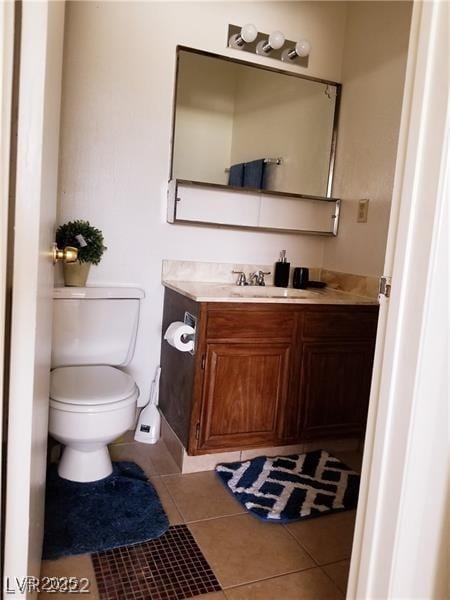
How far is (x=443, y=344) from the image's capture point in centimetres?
91

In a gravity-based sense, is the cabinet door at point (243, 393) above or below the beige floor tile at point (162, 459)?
above

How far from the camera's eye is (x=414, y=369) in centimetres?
90

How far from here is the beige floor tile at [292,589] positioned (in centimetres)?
139

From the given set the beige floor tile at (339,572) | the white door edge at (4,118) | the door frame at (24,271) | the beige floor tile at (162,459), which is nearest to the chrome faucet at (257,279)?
the beige floor tile at (162,459)

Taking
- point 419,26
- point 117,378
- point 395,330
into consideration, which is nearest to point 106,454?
point 117,378

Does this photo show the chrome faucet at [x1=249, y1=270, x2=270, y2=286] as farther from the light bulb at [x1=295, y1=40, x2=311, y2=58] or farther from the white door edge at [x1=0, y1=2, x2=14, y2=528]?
the white door edge at [x1=0, y1=2, x2=14, y2=528]

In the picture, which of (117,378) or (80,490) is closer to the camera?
(80,490)

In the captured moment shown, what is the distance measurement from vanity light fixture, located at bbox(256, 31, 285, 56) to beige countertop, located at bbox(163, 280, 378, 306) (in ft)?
4.16

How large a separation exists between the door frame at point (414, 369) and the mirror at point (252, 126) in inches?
62.2

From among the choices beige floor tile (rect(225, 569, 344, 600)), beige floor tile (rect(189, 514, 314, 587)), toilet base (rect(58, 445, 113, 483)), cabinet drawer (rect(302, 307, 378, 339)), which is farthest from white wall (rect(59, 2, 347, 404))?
beige floor tile (rect(225, 569, 344, 600))

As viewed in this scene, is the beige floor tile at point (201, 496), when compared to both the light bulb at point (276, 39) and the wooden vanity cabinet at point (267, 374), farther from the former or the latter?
the light bulb at point (276, 39)

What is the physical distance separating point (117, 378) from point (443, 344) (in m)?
1.44

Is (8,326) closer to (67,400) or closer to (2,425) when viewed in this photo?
(2,425)

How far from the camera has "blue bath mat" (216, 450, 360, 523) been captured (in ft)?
6.05
